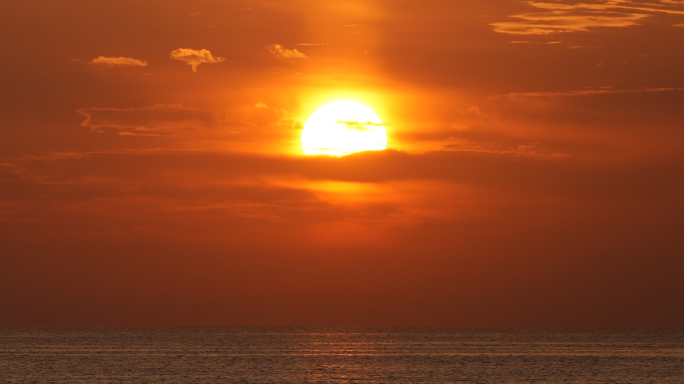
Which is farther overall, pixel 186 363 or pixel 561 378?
pixel 186 363

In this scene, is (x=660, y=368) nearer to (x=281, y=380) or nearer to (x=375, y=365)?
(x=375, y=365)

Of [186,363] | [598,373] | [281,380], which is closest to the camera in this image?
[281,380]

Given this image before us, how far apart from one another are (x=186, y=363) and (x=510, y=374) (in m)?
50.1

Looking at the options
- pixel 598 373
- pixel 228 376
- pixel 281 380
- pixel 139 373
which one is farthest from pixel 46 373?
pixel 598 373

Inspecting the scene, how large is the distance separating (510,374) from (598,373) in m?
12.8

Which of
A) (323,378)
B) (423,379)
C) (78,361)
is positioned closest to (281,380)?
(323,378)

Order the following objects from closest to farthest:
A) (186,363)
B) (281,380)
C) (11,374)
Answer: (281,380) → (11,374) → (186,363)

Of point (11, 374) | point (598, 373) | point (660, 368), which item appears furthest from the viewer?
point (660, 368)

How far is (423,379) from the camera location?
98.9m

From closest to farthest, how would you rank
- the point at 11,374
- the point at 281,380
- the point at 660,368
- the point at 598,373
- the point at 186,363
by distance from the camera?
the point at 281,380, the point at 11,374, the point at 598,373, the point at 660,368, the point at 186,363

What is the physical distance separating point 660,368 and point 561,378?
27.1m

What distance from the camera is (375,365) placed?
120 metres

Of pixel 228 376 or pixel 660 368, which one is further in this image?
pixel 660 368

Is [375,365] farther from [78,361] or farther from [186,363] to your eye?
[78,361]
